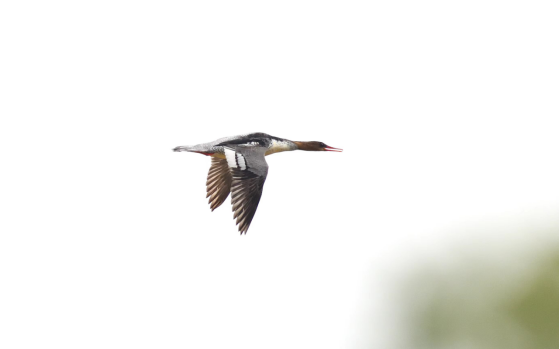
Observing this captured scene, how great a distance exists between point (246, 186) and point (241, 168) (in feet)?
0.81

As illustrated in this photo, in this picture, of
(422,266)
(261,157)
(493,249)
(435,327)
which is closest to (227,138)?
(261,157)

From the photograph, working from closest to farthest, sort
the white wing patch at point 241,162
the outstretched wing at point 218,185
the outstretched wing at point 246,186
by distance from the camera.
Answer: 1. the outstretched wing at point 246,186
2. the white wing patch at point 241,162
3. the outstretched wing at point 218,185

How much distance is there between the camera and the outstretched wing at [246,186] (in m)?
10.3

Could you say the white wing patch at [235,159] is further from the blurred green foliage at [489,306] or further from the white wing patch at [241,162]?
the blurred green foliage at [489,306]

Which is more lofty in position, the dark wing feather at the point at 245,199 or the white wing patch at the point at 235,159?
the white wing patch at the point at 235,159

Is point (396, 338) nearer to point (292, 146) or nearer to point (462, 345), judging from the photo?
point (462, 345)

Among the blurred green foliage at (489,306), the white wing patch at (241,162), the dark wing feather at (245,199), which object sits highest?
the white wing patch at (241,162)

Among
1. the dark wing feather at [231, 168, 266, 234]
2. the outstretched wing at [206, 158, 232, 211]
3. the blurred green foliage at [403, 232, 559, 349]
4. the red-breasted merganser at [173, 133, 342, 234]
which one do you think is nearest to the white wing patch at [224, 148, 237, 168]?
the red-breasted merganser at [173, 133, 342, 234]

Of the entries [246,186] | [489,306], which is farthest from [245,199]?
[489,306]

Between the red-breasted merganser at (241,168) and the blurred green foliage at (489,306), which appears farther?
the blurred green foliage at (489,306)

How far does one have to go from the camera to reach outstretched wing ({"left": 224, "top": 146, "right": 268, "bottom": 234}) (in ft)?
33.9

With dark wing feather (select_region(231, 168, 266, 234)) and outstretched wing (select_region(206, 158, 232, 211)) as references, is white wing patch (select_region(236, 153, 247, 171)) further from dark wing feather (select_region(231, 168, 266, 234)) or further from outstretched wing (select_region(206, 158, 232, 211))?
outstretched wing (select_region(206, 158, 232, 211))

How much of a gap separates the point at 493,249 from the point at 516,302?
159 inches

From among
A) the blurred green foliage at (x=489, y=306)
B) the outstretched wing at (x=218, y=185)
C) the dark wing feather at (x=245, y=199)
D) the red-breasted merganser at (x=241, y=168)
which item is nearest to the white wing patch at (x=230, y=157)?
the red-breasted merganser at (x=241, y=168)
